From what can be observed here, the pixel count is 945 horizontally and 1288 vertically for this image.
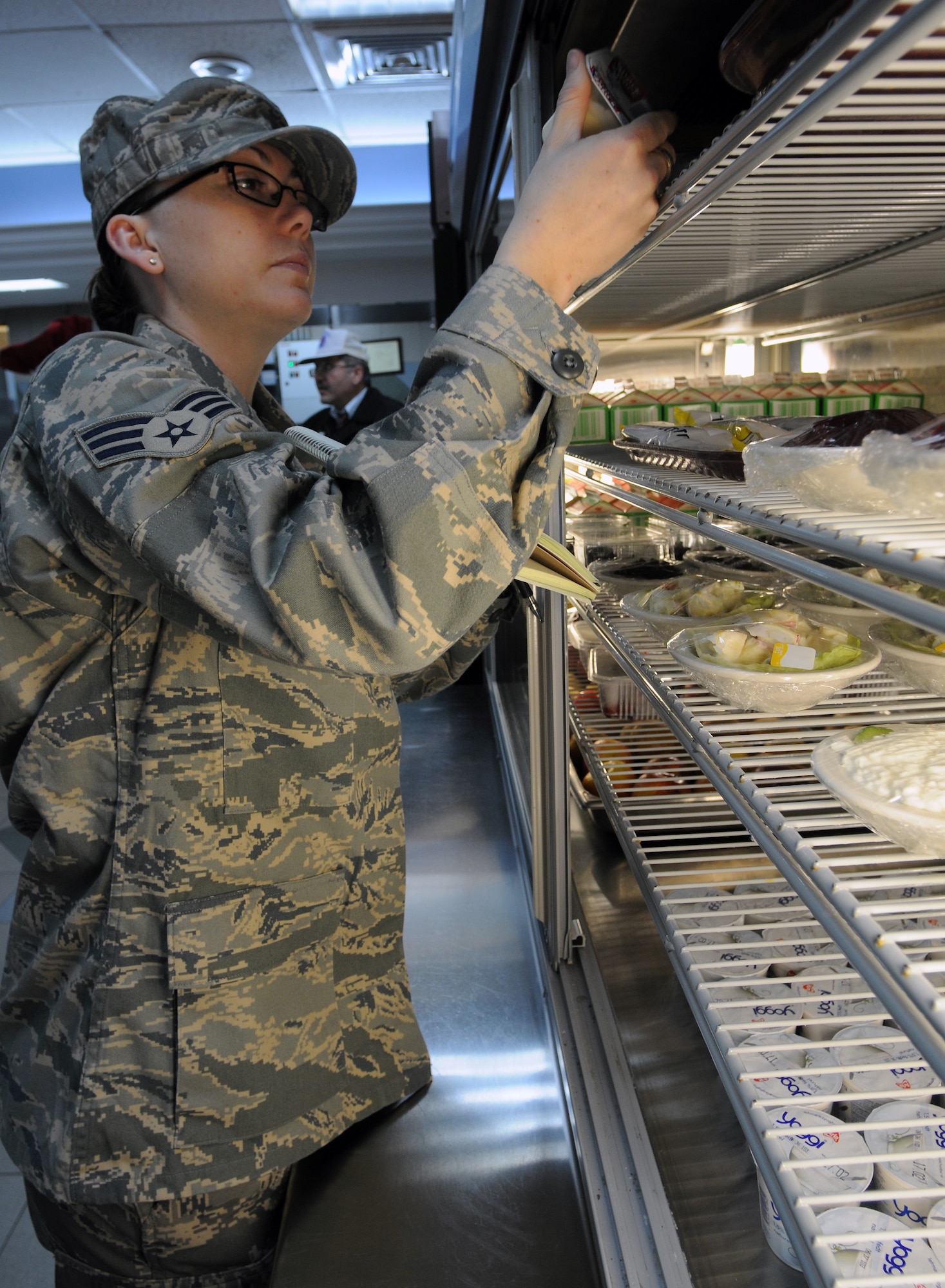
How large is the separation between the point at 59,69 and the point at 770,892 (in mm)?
4937

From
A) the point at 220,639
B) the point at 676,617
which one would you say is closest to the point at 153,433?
the point at 220,639

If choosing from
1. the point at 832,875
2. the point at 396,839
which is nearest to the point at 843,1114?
the point at 832,875

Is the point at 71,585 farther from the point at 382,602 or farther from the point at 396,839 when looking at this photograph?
the point at 396,839

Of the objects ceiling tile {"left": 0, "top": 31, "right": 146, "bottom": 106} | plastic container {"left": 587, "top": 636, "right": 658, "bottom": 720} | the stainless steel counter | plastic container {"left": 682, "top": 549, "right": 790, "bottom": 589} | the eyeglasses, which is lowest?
the stainless steel counter

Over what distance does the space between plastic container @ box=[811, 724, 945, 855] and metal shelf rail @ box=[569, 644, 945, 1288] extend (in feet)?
0.12

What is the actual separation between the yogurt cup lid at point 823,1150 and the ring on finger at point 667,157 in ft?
3.29

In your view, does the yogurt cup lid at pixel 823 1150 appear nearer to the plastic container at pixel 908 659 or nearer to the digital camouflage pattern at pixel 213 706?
the plastic container at pixel 908 659

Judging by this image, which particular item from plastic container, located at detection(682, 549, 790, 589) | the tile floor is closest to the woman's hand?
plastic container, located at detection(682, 549, 790, 589)

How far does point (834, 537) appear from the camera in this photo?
65 centimetres

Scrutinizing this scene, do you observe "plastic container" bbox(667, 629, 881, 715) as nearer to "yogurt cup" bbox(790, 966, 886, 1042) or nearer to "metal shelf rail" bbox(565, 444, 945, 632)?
"metal shelf rail" bbox(565, 444, 945, 632)

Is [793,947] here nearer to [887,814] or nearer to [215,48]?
[887,814]

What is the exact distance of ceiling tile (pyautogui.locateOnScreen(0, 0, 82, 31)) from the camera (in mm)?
3541

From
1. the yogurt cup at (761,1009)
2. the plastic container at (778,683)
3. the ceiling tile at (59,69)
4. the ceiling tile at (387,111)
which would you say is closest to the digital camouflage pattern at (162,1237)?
the yogurt cup at (761,1009)

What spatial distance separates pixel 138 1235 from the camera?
3.83ft
